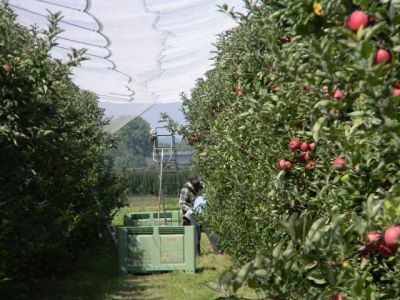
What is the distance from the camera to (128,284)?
8898 mm

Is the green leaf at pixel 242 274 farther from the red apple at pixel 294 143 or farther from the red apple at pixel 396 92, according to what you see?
the red apple at pixel 294 143

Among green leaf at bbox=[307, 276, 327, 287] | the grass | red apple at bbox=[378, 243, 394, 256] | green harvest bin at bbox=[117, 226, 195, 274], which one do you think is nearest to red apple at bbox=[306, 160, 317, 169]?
green leaf at bbox=[307, 276, 327, 287]

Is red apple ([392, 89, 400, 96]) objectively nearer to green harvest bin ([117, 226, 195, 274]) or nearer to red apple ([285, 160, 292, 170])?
red apple ([285, 160, 292, 170])

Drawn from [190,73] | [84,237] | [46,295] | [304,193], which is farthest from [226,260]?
[190,73]

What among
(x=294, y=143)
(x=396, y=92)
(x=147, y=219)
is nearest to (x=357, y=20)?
(x=396, y=92)

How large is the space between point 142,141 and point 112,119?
98876 millimetres

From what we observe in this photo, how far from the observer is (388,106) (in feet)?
4.88

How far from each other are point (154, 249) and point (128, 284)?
762mm

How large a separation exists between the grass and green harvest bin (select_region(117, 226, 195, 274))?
0.50 feet

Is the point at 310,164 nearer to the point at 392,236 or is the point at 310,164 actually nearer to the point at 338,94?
the point at 338,94

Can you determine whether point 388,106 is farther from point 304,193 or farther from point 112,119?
point 112,119

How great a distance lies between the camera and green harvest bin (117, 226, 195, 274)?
935cm

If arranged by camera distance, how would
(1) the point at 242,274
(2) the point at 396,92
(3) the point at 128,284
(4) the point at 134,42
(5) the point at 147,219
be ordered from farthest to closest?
1. (4) the point at 134,42
2. (5) the point at 147,219
3. (3) the point at 128,284
4. (2) the point at 396,92
5. (1) the point at 242,274

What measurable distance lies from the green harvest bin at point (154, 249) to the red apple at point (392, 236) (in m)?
7.72
